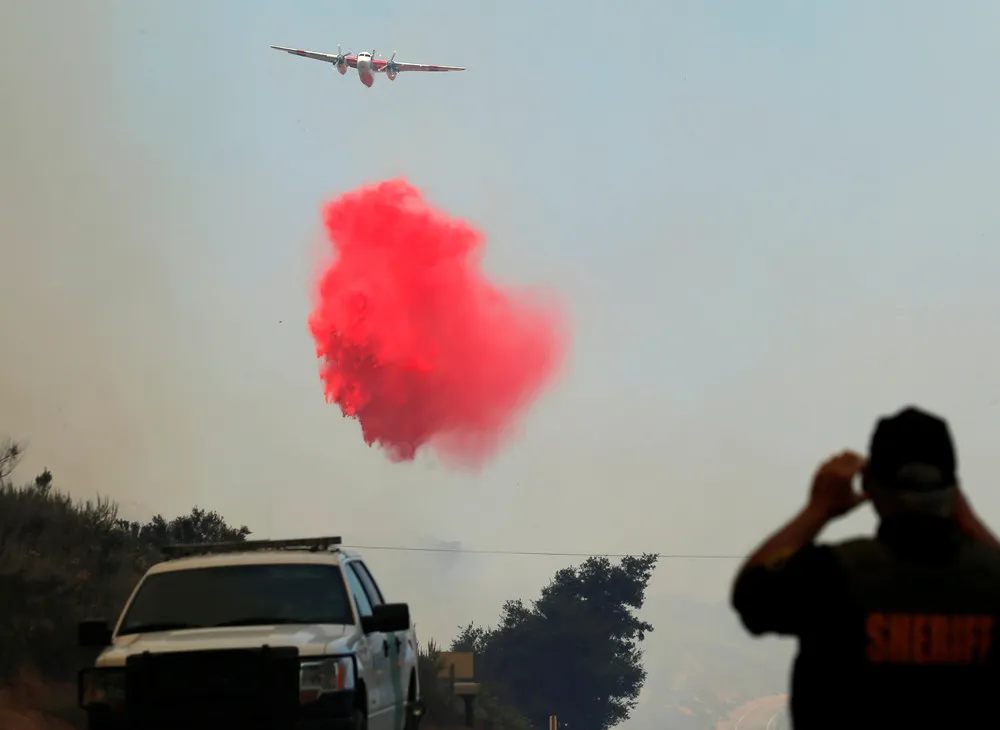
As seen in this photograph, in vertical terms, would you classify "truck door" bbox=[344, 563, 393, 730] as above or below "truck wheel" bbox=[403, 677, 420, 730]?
above

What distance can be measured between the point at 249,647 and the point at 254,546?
8.18 feet

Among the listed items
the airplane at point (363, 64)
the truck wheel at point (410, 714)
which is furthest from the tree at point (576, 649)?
the truck wheel at point (410, 714)

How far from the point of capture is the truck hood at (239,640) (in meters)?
10.7

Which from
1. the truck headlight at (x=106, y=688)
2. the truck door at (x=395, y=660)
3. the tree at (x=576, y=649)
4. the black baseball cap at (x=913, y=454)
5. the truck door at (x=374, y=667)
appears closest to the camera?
the black baseball cap at (x=913, y=454)

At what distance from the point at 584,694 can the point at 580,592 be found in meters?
8.07

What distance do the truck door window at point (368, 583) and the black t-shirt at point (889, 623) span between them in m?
8.70

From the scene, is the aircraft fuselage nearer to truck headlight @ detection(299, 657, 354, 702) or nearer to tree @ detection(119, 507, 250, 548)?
tree @ detection(119, 507, 250, 548)

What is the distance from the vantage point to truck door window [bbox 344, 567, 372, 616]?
39.5 ft

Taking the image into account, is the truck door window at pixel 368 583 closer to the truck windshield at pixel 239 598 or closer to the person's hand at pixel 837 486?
the truck windshield at pixel 239 598

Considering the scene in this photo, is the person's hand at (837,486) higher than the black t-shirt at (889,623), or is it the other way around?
the person's hand at (837,486)

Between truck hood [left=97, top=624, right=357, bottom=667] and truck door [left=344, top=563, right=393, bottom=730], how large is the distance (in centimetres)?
33

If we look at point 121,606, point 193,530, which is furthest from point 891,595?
point 193,530

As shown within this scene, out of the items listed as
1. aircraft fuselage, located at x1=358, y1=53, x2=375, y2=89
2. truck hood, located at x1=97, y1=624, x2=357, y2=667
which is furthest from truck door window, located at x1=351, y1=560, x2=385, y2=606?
aircraft fuselage, located at x1=358, y1=53, x2=375, y2=89

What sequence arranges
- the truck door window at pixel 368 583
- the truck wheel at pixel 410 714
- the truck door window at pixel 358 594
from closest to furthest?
1. the truck door window at pixel 358 594
2. the truck door window at pixel 368 583
3. the truck wheel at pixel 410 714
